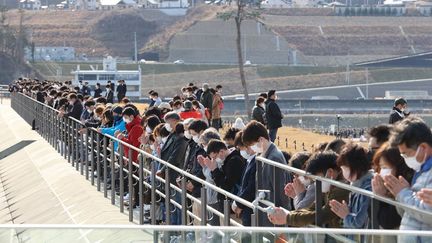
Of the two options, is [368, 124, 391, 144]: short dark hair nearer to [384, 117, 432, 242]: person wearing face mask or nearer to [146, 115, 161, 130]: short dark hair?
[384, 117, 432, 242]: person wearing face mask

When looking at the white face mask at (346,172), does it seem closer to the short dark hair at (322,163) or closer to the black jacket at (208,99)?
the short dark hair at (322,163)

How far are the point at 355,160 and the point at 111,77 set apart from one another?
77.1 m

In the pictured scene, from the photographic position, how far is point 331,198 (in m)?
7.61

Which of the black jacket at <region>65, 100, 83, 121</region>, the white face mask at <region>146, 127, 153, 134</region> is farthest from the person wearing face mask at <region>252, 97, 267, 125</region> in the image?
the white face mask at <region>146, 127, 153, 134</region>

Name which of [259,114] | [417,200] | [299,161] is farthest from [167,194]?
[259,114]

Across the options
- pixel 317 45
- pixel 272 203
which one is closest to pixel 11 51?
pixel 317 45

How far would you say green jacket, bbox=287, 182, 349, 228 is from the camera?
7590 millimetres

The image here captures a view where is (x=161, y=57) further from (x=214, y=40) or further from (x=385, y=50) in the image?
(x=385, y=50)

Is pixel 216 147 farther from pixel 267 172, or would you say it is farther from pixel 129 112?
pixel 129 112

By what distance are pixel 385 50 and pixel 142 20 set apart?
94.7ft

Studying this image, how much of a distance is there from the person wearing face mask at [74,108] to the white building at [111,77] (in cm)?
5563

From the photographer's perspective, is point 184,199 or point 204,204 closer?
point 204,204

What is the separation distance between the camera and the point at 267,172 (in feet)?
29.2

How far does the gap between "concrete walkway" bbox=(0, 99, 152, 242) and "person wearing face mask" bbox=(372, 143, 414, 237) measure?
1.15 metres
